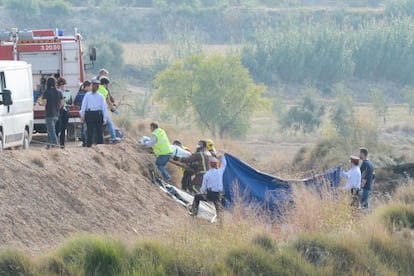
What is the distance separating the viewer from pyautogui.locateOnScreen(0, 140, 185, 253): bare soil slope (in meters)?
21.2

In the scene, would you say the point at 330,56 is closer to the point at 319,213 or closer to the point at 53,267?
the point at 319,213

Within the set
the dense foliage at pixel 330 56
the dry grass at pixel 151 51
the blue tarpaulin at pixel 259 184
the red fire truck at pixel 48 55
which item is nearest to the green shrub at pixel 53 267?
the blue tarpaulin at pixel 259 184

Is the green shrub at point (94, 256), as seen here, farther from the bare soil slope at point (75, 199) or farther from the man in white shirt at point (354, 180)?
the man in white shirt at point (354, 180)

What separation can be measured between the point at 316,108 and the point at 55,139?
214ft

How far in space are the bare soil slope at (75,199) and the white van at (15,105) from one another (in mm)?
807

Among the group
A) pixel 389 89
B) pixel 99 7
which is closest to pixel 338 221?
pixel 389 89

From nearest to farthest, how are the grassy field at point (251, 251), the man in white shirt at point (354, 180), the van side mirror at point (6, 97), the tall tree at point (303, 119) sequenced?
the grassy field at point (251, 251) → the van side mirror at point (6, 97) → the man in white shirt at point (354, 180) → the tall tree at point (303, 119)

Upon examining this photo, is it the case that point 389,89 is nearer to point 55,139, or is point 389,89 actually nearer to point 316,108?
point 316,108

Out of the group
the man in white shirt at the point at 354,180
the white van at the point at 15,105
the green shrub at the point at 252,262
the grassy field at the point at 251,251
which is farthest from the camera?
the man in white shirt at the point at 354,180

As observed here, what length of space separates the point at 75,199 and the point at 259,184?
30.1 ft

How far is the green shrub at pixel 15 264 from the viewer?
16.6 m

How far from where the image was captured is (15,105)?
25547mm

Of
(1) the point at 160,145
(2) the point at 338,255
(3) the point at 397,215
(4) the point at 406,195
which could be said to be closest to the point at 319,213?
(3) the point at 397,215

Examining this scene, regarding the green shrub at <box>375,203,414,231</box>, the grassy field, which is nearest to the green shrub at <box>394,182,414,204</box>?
the green shrub at <box>375,203,414,231</box>
